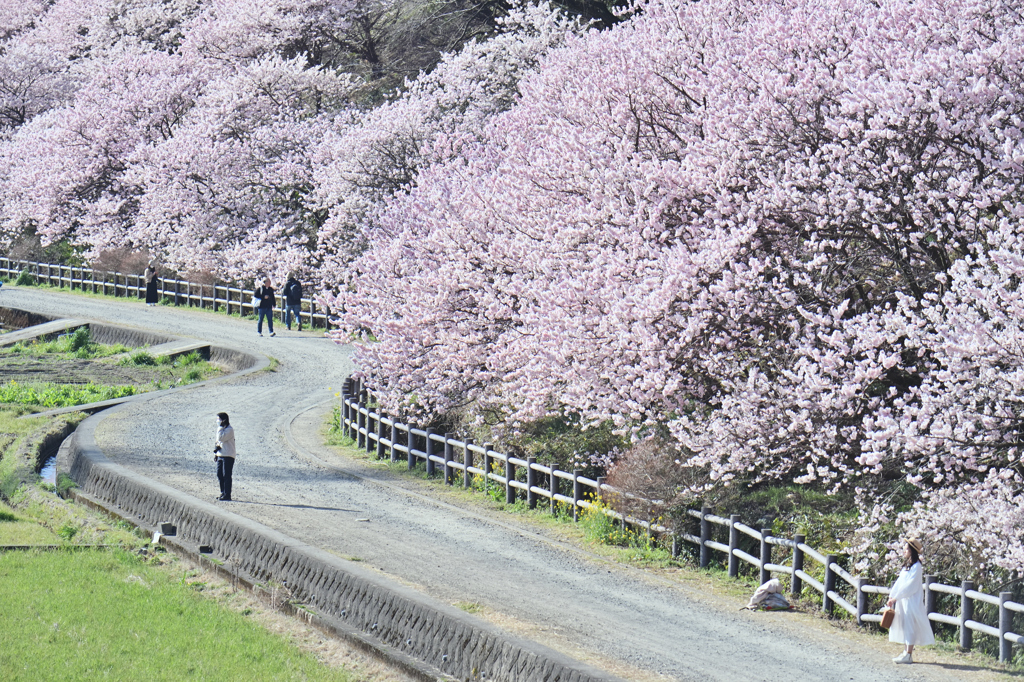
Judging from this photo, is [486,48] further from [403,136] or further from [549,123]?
[549,123]

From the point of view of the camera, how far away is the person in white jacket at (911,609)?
12305 millimetres

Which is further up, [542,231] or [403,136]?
[403,136]

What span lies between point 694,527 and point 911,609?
4.81m

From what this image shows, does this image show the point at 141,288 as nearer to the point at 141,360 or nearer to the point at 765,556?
the point at 141,360

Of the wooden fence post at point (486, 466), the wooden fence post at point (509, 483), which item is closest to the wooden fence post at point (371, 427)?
the wooden fence post at point (486, 466)

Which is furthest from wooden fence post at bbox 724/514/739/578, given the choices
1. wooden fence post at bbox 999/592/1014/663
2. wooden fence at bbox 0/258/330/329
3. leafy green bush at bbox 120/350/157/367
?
leafy green bush at bbox 120/350/157/367

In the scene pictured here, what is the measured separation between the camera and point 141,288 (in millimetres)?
50969

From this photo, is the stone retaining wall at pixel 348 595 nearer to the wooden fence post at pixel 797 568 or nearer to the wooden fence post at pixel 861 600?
the wooden fence post at pixel 861 600

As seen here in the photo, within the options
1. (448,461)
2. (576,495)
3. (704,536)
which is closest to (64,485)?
(448,461)

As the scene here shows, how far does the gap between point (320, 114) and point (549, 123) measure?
25572 mm

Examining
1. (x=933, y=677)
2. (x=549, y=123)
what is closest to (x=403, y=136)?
(x=549, y=123)

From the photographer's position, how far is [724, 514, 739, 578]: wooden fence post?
1578 cm

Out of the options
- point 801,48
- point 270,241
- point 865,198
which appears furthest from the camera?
point 270,241

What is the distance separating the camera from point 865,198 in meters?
14.1
